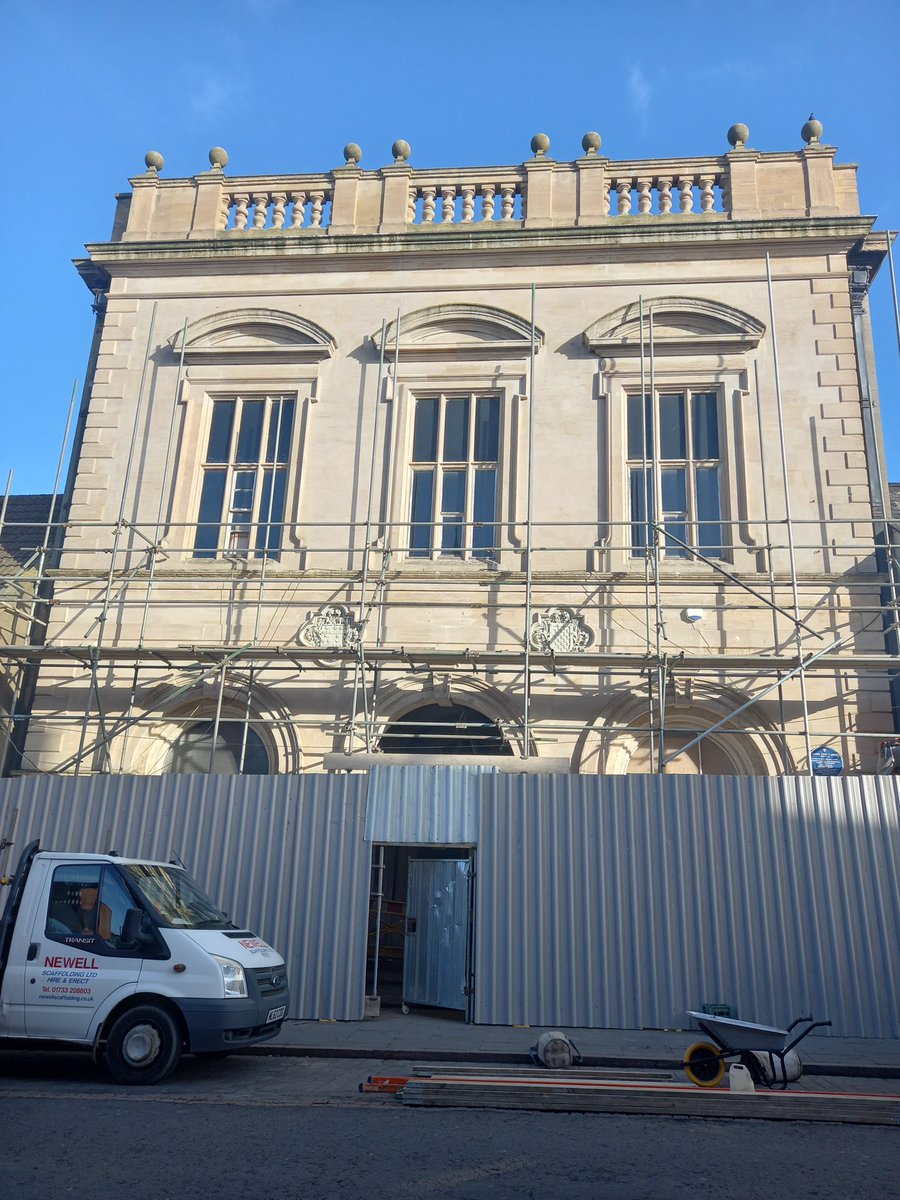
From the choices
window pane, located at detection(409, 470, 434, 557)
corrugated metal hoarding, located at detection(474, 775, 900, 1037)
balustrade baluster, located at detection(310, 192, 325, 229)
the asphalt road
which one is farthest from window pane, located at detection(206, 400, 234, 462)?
the asphalt road

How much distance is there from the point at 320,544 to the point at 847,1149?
36.1ft

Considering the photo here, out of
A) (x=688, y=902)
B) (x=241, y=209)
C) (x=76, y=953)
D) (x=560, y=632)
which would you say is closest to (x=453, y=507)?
(x=560, y=632)

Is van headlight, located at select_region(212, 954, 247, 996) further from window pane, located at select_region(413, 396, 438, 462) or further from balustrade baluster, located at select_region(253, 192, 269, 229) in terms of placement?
balustrade baluster, located at select_region(253, 192, 269, 229)

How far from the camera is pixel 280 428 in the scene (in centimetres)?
1636

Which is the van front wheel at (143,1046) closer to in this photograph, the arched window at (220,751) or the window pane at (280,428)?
the arched window at (220,751)

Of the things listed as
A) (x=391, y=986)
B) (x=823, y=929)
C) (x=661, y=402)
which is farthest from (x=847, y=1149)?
(x=661, y=402)

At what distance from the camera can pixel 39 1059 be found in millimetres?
9398

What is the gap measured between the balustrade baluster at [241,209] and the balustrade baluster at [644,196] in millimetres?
6774

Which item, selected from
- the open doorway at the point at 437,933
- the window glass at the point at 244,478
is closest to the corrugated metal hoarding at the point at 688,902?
the open doorway at the point at 437,933

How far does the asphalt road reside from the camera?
17.6ft

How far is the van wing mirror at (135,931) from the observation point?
27.5ft

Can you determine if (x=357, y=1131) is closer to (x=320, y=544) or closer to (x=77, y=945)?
(x=77, y=945)

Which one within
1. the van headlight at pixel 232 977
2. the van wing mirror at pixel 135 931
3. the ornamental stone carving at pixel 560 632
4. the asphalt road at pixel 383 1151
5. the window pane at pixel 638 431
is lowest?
the asphalt road at pixel 383 1151

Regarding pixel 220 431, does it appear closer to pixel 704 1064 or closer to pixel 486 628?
pixel 486 628
